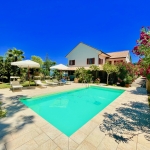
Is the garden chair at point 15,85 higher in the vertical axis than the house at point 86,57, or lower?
lower

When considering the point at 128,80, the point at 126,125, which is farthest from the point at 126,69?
the point at 126,125

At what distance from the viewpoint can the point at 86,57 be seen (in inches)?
1292

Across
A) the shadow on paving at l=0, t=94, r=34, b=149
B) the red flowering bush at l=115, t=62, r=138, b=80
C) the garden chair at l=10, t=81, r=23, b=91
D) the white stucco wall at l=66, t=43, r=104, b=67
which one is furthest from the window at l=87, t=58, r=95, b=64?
the shadow on paving at l=0, t=94, r=34, b=149

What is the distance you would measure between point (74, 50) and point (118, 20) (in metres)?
18.2

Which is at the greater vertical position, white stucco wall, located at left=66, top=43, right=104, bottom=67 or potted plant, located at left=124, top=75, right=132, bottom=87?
white stucco wall, located at left=66, top=43, right=104, bottom=67

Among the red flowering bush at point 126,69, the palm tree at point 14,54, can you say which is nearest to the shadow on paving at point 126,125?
the red flowering bush at point 126,69

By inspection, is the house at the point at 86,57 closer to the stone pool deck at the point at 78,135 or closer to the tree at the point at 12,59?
the tree at the point at 12,59

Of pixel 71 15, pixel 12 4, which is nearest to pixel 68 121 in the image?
pixel 12 4

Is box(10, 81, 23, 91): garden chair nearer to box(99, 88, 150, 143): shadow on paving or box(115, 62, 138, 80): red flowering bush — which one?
box(99, 88, 150, 143): shadow on paving

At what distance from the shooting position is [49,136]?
469cm

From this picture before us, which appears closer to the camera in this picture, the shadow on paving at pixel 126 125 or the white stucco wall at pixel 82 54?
the shadow on paving at pixel 126 125

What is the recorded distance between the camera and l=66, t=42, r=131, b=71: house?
30.8 metres

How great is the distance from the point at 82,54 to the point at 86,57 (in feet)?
6.86

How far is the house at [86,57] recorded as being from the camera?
30.8m
